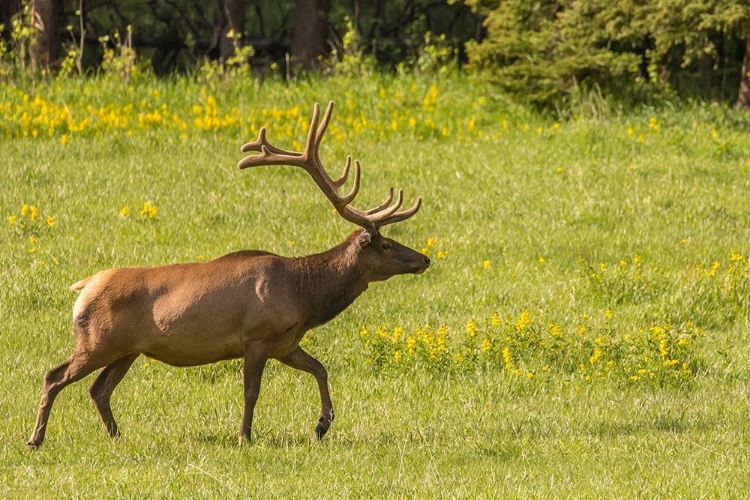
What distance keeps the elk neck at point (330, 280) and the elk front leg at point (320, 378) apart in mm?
262

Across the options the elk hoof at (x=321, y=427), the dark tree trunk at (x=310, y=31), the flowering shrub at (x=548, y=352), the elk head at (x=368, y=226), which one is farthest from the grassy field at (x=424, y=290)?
the dark tree trunk at (x=310, y=31)

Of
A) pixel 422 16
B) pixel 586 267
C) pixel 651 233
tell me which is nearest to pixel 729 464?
pixel 586 267

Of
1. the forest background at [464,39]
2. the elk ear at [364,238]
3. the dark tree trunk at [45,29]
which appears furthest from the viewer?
the dark tree trunk at [45,29]

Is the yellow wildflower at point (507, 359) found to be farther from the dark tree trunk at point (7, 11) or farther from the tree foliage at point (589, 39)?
the dark tree trunk at point (7, 11)

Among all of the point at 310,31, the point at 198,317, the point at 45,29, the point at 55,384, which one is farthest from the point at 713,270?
the point at 310,31

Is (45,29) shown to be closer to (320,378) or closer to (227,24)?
(227,24)

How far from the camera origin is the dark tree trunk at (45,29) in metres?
20.9

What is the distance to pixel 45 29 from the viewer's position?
68.9 ft

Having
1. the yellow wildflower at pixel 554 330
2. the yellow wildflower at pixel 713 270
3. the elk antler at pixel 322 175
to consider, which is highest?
the elk antler at pixel 322 175

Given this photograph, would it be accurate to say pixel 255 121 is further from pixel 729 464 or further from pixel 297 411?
pixel 729 464

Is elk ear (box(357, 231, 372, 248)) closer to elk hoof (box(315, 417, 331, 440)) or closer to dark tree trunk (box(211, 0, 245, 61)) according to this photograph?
elk hoof (box(315, 417, 331, 440))

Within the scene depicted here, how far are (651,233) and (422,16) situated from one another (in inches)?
468

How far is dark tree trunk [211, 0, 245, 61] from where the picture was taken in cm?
2264

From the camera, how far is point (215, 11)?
84.8 ft
